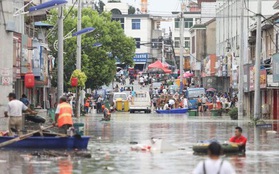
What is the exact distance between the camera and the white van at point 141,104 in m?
90.9

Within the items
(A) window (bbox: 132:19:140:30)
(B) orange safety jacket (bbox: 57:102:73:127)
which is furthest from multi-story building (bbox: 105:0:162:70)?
(B) orange safety jacket (bbox: 57:102:73:127)

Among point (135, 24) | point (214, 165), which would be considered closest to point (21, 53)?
point (214, 165)

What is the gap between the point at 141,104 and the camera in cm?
9106

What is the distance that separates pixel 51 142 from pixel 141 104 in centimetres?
6009

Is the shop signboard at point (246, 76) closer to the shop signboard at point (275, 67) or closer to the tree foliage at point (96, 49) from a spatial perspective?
the shop signboard at point (275, 67)

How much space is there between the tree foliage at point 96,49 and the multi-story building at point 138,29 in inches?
2789

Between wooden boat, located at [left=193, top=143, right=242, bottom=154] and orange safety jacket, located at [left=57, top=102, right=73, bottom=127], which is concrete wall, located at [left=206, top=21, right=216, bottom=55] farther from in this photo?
wooden boat, located at [left=193, top=143, right=242, bottom=154]

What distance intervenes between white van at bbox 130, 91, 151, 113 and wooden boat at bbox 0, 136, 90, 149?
5944 centimetres

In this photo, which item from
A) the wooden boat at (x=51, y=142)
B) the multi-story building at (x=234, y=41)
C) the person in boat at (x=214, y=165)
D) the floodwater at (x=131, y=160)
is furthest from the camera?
the multi-story building at (x=234, y=41)

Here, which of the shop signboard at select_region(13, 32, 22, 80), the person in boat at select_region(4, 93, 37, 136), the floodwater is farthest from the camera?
the shop signboard at select_region(13, 32, 22, 80)

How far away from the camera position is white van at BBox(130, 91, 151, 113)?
298 feet

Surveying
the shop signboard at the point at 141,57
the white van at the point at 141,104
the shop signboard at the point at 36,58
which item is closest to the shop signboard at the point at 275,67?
the shop signboard at the point at 36,58

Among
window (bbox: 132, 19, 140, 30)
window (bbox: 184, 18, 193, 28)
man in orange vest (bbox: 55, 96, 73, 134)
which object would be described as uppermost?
window (bbox: 184, 18, 193, 28)

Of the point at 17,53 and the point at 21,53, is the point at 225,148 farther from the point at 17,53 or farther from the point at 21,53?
the point at 21,53
